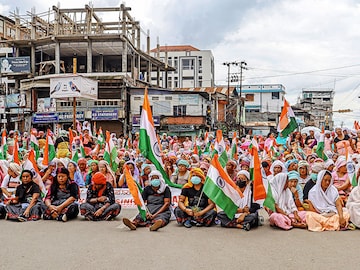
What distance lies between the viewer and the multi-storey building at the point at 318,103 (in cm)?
9119

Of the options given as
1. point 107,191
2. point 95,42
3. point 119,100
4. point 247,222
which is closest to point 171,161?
point 107,191

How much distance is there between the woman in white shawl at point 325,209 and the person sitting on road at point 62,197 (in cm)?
434

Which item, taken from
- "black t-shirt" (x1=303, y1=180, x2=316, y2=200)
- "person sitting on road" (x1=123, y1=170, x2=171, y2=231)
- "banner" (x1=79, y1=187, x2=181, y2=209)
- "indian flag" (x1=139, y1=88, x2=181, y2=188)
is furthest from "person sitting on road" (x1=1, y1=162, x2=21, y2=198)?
"black t-shirt" (x1=303, y1=180, x2=316, y2=200)

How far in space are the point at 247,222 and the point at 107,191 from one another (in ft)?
8.97

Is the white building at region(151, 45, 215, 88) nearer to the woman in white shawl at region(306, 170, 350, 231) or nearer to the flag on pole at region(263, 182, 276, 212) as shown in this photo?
the woman in white shawl at region(306, 170, 350, 231)

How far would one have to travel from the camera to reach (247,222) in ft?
25.0

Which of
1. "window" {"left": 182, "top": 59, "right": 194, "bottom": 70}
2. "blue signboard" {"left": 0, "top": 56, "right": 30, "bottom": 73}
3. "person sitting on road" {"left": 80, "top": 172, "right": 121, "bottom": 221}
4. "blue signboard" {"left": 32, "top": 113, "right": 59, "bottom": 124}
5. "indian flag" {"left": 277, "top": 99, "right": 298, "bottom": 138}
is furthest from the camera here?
"window" {"left": 182, "top": 59, "right": 194, "bottom": 70}

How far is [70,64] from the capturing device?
1890 inches

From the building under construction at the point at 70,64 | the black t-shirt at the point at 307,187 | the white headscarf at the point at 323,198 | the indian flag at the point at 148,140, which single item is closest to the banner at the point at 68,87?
the building under construction at the point at 70,64

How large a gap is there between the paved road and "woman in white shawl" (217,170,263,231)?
16 cm

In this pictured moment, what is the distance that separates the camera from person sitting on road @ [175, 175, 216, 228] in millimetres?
7895

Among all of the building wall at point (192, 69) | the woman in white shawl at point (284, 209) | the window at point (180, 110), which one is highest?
the building wall at point (192, 69)

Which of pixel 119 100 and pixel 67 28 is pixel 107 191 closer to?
pixel 119 100

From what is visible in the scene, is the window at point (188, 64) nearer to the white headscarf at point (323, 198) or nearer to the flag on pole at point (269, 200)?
the white headscarf at point (323, 198)
